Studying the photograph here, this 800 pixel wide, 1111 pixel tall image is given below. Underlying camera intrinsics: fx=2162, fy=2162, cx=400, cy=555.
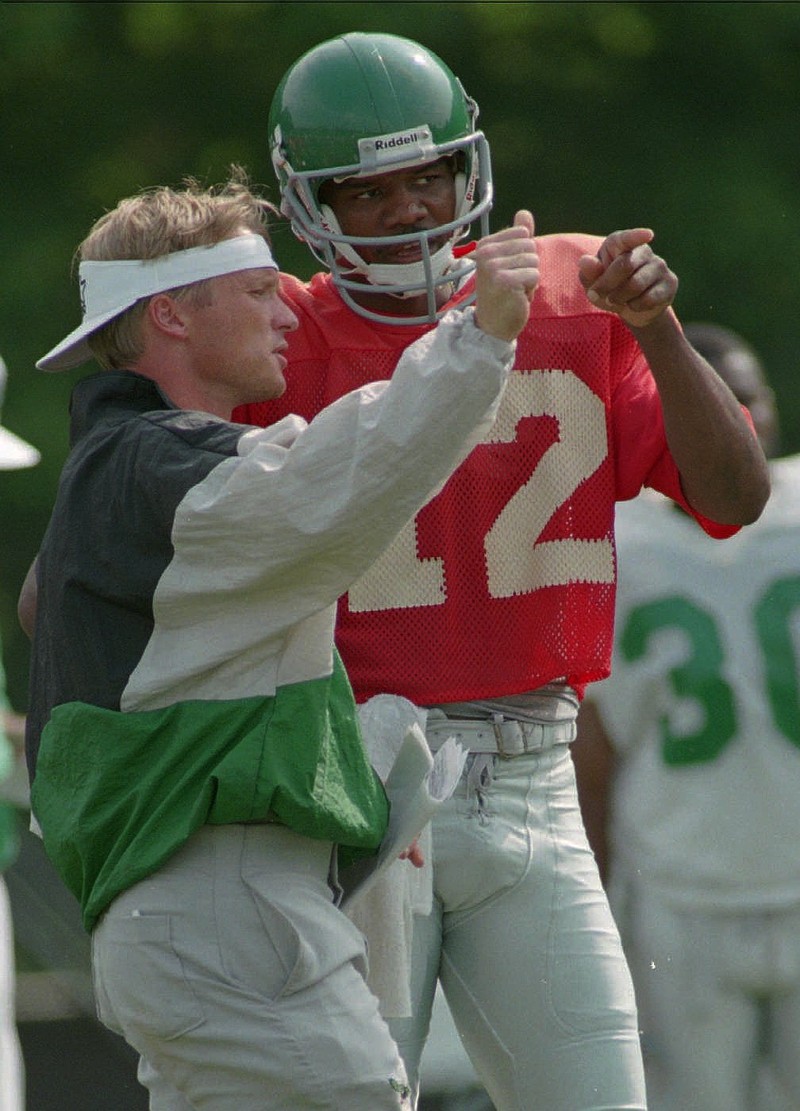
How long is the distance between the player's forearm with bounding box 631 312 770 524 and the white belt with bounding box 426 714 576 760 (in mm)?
441

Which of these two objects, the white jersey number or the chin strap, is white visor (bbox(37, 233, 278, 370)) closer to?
the chin strap

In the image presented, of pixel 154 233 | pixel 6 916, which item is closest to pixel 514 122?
pixel 6 916

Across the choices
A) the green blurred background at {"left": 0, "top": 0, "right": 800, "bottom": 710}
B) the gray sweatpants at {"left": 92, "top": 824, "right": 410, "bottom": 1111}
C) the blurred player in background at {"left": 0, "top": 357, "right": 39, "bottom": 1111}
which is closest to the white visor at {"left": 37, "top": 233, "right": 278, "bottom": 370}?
the gray sweatpants at {"left": 92, "top": 824, "right": 410, "bottom": 1111}

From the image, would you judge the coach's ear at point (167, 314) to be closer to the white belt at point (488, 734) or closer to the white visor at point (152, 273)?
the white visor at point (152, 273)

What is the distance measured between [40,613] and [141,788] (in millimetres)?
310

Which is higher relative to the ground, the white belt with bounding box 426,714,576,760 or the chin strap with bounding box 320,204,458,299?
the chin strap with bounding box 320,204,458,299

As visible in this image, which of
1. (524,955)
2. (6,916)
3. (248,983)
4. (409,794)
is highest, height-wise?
(409,794)

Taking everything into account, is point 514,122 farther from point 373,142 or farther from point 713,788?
point 373,142

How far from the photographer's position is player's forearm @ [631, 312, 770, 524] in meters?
3.07

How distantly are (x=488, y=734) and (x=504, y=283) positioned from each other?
2.92ft

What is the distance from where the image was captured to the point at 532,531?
10.6 feet

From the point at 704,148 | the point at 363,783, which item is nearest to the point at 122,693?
the point at 363,783

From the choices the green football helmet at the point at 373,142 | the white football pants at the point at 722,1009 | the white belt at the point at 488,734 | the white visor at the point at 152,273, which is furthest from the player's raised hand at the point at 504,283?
the white football pants at the point at 722,1009

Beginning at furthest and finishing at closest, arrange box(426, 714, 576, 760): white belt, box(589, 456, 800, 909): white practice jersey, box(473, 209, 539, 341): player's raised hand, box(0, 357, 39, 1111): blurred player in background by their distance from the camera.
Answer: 1. box(589, 456, 800, 909): white practice jersey
2. box(0, 357, 39, 1111): blurred player in background
3. box(426, 714, 576, 760): white belt
4. box(473, 209, 539, 341): player's raised hand
